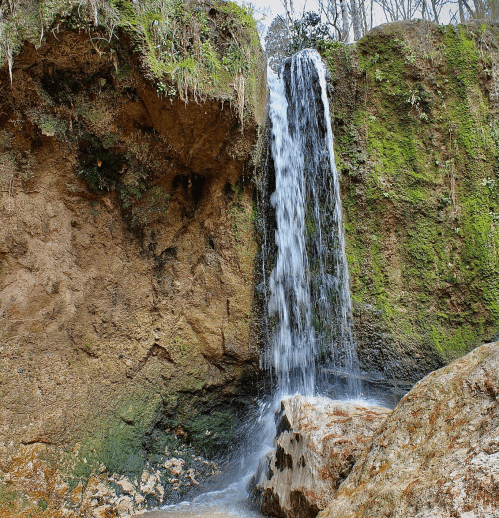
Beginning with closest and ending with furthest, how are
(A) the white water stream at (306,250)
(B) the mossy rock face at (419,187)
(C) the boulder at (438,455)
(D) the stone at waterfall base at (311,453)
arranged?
(C) the boulder at (438,455) → (D) the stone at waterfall base at (311,453) → (A) the white water stream at (306,250) → (B) the mossy rock face at (419,187)

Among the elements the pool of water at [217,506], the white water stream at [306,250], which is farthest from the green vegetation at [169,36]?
the pool of water at [217,506]

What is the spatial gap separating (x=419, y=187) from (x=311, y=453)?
4.60 m

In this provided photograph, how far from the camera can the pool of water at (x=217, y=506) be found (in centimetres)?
383

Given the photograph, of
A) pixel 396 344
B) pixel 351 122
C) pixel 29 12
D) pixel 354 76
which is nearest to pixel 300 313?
pixel 396 344

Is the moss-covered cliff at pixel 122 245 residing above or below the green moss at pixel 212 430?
above

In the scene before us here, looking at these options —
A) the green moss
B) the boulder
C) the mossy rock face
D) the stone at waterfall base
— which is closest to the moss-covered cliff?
the green moss

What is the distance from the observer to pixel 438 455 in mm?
1882

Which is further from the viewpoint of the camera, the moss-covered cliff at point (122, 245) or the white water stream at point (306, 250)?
the white water stream at point (306, 250)

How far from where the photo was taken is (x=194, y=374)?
5.68 meters

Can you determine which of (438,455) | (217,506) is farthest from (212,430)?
(438,455)

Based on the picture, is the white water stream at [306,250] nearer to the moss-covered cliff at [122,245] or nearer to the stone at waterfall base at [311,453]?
the moss-covered cliff at [122,245]

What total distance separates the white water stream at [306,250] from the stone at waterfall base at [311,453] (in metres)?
1.92

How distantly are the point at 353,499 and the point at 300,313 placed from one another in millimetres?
4042

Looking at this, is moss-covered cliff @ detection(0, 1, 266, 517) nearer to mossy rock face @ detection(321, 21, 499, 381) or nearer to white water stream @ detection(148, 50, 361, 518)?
white water stream @ detection(148, 50, 361, 518)
